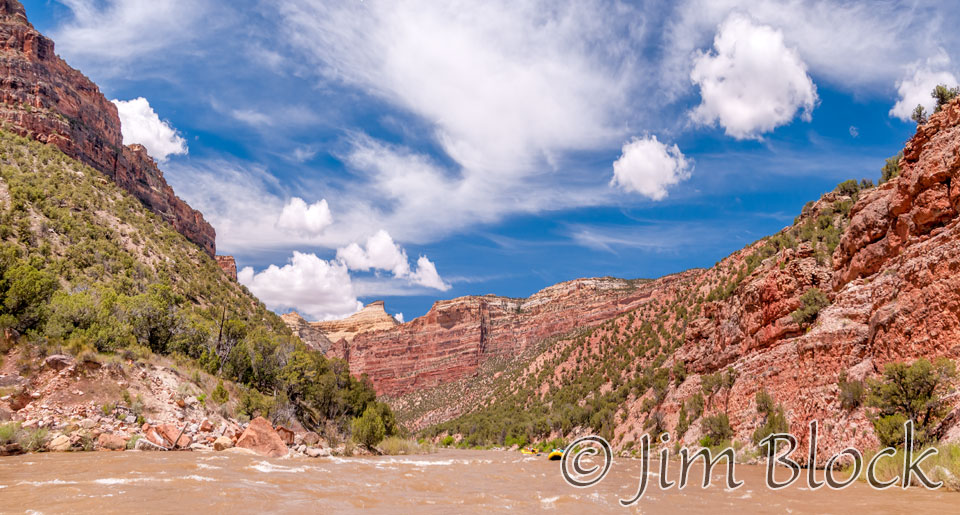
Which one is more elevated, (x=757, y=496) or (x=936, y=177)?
(x=936, y=177)

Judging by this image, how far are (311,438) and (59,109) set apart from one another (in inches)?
2231

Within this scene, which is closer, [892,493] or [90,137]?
[892,493]

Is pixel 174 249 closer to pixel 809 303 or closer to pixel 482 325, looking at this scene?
Answer: pixel 809 303

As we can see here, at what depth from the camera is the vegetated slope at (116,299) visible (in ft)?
73.5

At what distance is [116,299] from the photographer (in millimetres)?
28531

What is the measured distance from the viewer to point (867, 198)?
86.1 feet

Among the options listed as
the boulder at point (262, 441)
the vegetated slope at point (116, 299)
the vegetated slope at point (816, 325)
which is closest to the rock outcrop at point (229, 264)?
the vegetated slope at point (116, 299)

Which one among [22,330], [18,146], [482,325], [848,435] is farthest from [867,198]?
[482,325]

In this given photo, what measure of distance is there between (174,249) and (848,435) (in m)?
55.9

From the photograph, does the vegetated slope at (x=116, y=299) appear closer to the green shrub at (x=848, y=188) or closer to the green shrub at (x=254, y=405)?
the green shrub at (x=254, y=405)

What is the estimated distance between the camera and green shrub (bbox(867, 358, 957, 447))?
14.6m

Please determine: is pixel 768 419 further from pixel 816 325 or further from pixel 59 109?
pixel 59 109

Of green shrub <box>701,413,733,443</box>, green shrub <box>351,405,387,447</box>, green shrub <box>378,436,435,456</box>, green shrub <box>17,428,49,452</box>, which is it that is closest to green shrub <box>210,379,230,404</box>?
green shrub <box>351,405,387,447</box>

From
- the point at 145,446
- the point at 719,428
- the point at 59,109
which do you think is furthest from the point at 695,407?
the point at 59,109
